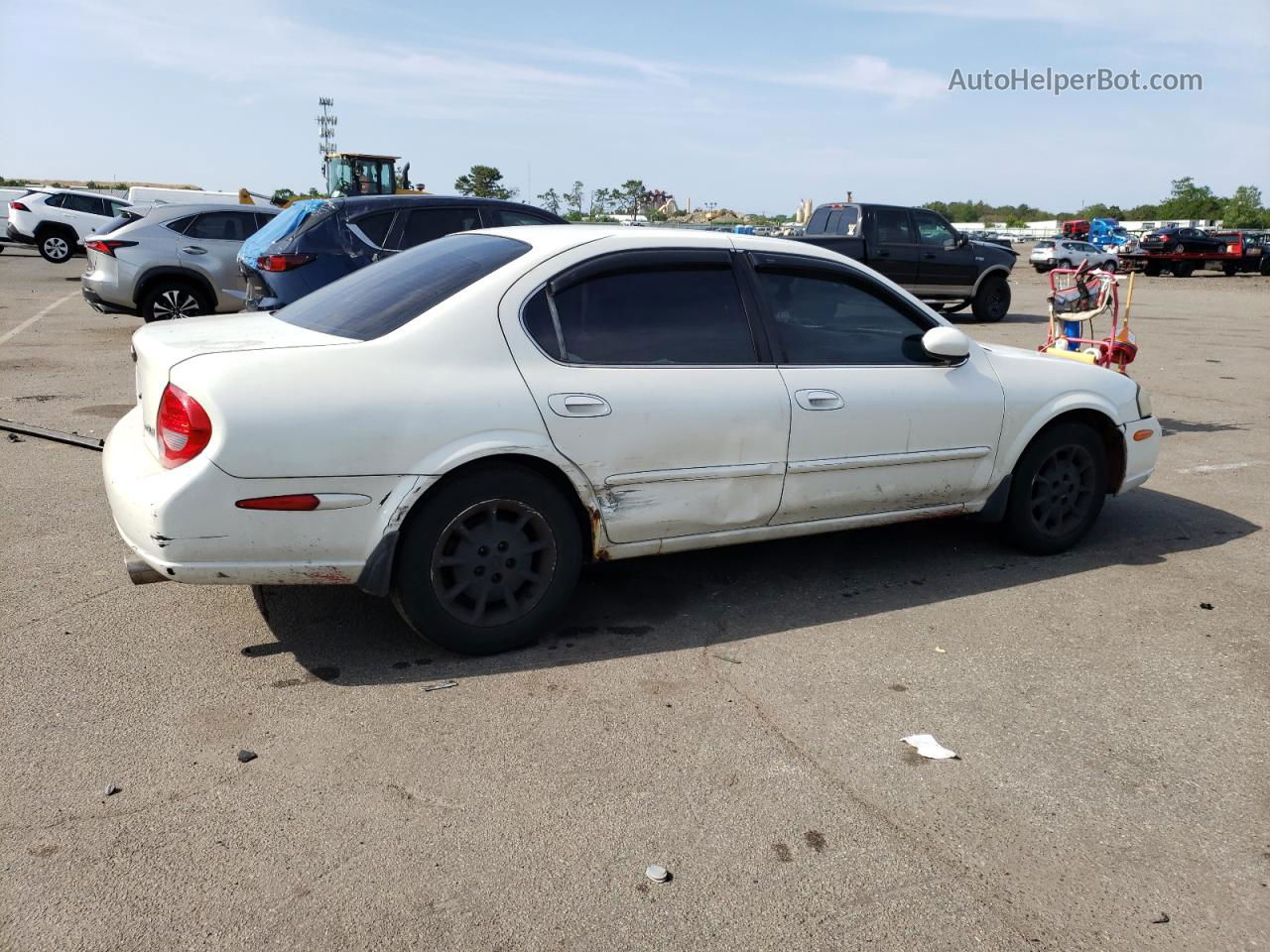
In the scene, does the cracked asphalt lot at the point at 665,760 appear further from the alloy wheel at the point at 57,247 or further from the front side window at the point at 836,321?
the alloy wheel at the point at 57,247

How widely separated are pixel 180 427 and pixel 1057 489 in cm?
410

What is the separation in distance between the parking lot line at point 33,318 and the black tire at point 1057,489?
11.6m

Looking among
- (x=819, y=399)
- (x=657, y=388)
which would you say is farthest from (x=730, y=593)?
(x=657, y=388)

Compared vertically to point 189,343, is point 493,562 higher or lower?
lower

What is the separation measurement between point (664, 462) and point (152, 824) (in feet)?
7.10

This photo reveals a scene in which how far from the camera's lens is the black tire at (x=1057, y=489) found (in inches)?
207

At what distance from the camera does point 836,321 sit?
4.80 m

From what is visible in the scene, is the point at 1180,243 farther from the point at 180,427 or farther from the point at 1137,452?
the point at 180,427

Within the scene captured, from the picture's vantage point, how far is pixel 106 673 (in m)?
3.79

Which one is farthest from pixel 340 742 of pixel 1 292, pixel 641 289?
pixel 1 292

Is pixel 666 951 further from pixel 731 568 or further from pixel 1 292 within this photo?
pixel 1 292

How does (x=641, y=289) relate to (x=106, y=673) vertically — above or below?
above

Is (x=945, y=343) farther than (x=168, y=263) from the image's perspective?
No

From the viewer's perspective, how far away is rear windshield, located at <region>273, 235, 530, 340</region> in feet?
13.3
